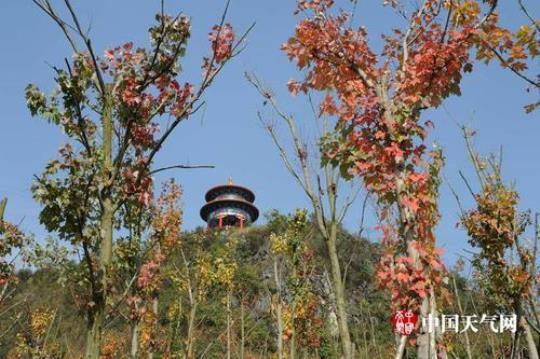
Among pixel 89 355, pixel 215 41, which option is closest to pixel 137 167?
pixel 215 41

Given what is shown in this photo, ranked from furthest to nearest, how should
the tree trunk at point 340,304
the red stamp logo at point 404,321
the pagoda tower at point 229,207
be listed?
1. the pagoda tower at point 229,207
2. the tree trunk at point 340,304
3. the red stamp logo at point 404,321

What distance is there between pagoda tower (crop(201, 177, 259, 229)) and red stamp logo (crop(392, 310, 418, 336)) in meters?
56.0

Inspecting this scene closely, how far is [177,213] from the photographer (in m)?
13.8

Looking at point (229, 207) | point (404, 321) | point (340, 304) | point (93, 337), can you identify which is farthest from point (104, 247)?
point (229, 207)

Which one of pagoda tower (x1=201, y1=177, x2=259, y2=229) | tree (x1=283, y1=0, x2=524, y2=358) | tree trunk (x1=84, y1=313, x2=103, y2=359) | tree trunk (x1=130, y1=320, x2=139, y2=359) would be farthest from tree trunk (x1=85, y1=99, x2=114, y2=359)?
pagoda tower (x1=201, y1=177, x2=259, y2=229)

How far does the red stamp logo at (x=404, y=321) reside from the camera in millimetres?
3711

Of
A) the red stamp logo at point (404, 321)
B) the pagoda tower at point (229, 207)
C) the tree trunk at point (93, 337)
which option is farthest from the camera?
the pagoda tower at point (229, 207)

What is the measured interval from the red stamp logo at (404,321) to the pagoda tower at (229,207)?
184 ft

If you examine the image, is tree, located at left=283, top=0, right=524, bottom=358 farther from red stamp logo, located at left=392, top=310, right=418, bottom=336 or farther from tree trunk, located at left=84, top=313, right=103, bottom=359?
tree trunk, located at left=84, top=313, right=103, bottom=359

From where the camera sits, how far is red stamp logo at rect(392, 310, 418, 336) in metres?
3.71

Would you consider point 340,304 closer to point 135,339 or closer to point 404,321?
point 404,321

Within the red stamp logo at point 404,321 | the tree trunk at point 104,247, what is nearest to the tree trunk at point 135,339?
the tree trunk at point 104,247

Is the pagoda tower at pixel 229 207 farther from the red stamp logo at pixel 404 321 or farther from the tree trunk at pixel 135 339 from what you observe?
the red stamp logo at pixel 404 321

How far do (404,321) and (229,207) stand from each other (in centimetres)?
5777
